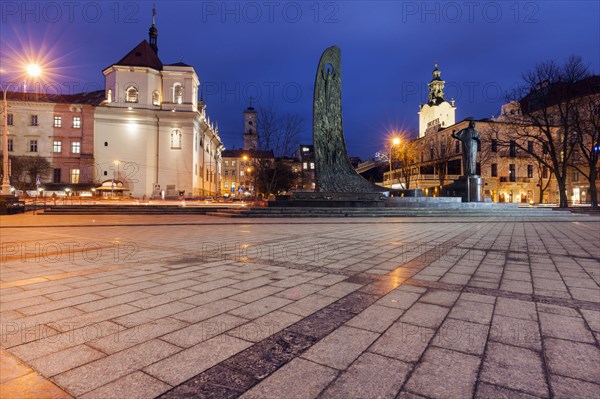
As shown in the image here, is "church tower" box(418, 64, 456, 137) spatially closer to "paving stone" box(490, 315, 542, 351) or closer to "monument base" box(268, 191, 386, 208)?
"monument base" box(268, 191, 386, 208)

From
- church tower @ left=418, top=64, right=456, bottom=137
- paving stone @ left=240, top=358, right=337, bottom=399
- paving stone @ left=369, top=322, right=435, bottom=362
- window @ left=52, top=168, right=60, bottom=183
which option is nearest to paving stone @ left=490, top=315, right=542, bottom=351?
paving stone @ left=369, top=322, right=435, bottom=362

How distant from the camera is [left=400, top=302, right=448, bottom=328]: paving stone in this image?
10.8ft

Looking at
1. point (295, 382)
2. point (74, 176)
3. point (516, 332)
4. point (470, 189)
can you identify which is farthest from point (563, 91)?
point (74, 176)

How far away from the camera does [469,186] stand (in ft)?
79.2

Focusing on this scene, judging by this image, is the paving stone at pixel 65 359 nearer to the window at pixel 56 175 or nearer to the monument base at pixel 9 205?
the monument base at pixel 9 205

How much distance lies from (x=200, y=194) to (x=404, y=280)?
189 feet

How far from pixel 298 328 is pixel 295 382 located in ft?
3.05

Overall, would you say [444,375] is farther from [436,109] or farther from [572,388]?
[436,109]

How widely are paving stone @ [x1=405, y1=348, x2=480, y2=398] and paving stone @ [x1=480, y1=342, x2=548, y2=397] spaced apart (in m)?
0.10

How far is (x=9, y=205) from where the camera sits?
21.5m

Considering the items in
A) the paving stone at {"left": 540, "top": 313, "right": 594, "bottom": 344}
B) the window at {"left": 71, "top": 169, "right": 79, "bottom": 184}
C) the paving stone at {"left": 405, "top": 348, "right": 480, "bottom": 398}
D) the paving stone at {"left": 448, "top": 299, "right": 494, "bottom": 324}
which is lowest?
the paving stone at {"left": 448, "top": 299, "right": 494, "bottom": 324}

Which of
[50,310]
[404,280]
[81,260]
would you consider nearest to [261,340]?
[50,310]

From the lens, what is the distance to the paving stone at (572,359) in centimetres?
234

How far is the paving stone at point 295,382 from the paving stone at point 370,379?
0.08m
